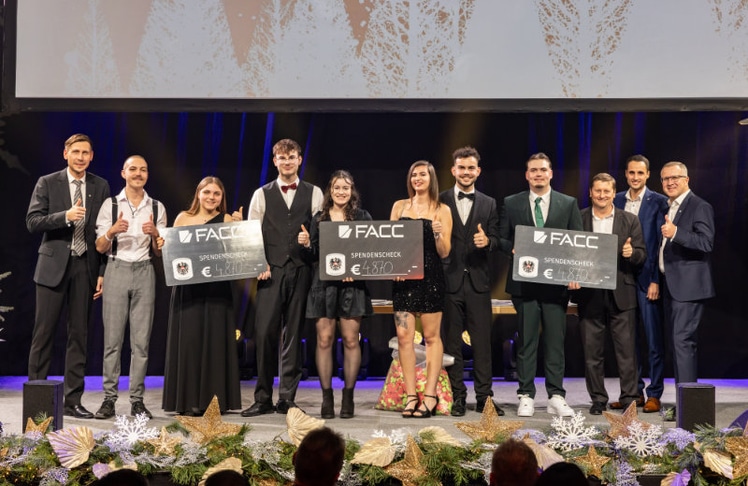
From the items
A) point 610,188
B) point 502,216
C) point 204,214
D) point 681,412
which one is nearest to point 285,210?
point 204,214

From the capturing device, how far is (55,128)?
7.80 m

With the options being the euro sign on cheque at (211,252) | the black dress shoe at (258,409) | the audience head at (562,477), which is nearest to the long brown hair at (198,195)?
the euro sign on cheque at (211,252)

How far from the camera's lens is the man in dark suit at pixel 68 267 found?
5715 millimetres

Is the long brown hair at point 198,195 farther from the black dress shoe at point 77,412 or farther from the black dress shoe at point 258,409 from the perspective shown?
the black dress shoe at point 77,412

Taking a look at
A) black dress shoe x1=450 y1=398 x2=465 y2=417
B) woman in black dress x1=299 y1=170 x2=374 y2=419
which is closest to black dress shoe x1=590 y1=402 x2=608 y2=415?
black dress shoe x1=450 y1=398 x2=465 y2=417

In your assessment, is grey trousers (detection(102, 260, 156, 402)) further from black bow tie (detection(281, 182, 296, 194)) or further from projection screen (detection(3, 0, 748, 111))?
projection screen (detection(3, 0, 748, 111))

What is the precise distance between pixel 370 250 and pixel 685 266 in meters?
2.11

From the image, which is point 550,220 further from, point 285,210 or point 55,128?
point 55,128

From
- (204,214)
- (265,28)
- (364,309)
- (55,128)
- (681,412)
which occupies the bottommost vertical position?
(681,412)

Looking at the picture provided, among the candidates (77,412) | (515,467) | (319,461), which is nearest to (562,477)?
(515,467)

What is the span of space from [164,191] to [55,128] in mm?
1078

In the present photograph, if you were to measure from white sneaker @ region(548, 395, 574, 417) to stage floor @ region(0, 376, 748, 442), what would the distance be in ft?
0.21

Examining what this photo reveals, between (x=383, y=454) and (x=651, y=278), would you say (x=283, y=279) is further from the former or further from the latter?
(x=651, y=278)

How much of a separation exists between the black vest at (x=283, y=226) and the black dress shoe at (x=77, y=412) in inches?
57.7
